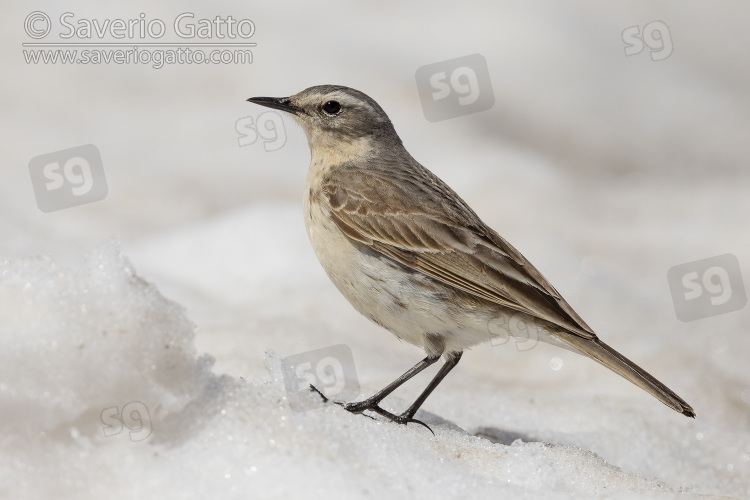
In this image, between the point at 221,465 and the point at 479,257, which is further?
the point at 479,257

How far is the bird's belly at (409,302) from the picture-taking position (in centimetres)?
469

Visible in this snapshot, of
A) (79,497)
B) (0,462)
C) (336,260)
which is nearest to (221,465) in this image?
(79,497)

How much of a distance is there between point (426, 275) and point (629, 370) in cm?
111

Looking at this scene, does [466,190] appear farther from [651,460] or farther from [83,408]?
[83,408]

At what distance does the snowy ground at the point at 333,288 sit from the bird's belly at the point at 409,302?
50 cm

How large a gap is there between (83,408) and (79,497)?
0.32 m

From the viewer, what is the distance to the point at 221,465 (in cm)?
333
